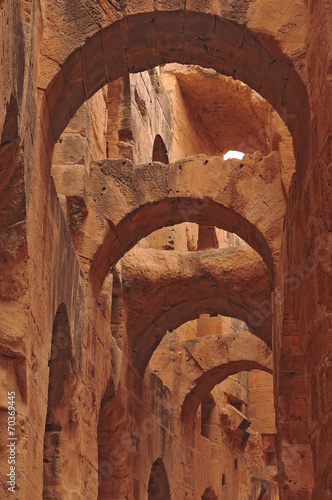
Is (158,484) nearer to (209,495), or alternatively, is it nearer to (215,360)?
(215,360)

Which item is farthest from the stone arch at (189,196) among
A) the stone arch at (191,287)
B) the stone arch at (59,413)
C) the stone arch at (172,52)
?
the stone arch at (172,52)

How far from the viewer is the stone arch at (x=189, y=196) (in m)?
7.74

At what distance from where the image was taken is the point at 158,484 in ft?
36.7

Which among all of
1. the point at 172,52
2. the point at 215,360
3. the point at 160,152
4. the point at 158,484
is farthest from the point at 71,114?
the point at 160,152

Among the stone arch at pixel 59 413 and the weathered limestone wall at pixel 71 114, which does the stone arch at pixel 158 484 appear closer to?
the weathered limestone wall at pixel 71 114

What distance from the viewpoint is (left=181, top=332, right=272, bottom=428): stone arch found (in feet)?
40.7

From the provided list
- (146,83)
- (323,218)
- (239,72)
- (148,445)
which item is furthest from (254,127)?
(323,218)

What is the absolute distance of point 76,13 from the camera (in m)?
5.24

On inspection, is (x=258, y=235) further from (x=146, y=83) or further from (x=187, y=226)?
(x=187, y=226)

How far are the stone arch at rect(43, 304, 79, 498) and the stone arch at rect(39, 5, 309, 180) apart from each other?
1722 millimetres

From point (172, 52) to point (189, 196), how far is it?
2.47 metres

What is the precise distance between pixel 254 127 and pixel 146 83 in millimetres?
4444

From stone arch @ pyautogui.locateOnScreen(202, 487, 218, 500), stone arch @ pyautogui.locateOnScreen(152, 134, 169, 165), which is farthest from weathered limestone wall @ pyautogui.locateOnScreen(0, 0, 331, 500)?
stone arch @ pyautogui.locateOnScreen(202, 487, 218, 500)

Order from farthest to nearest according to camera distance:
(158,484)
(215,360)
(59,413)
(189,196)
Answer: (215,360)
(158,484)
(189,196)
(59,413)
